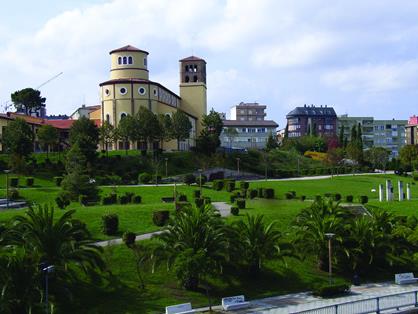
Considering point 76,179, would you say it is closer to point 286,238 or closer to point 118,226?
point 118,226

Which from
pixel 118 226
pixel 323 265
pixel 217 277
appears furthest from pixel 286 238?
pixel 118 226

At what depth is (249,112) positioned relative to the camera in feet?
584

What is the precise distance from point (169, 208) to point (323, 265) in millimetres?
11898

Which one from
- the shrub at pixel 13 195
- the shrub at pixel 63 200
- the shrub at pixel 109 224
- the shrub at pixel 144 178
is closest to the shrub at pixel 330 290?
the shrub at pixel 109 224

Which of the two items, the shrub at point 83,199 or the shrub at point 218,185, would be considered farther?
the shrub at point 218,185

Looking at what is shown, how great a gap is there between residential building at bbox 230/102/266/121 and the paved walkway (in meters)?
144

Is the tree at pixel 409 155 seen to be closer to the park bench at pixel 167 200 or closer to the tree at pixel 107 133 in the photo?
the tree at pixel 107 133

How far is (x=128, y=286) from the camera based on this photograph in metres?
29.8

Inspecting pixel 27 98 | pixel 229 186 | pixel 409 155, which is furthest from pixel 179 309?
pixel 27 98

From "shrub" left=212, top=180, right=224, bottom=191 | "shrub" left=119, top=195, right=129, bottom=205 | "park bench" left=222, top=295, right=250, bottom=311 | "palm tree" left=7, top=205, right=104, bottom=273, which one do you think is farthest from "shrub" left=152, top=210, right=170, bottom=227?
"shrub" left=212, top=180, right=224, bottom=191

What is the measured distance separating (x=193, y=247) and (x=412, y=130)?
423ft

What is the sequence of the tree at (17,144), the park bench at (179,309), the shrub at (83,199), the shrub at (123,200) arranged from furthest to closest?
the tree at (17,144)
the shrub at (123,200)
the shrub at (83,199)
the park bench at (179,309)

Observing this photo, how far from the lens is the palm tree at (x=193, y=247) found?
95.8ft

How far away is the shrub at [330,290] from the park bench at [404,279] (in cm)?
398
